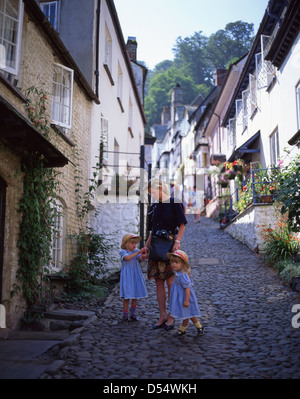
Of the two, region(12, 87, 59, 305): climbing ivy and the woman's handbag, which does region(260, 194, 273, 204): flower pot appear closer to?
the woman's handbag

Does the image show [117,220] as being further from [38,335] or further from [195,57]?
[195,57]

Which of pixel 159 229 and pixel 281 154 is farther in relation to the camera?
pixel 281 154

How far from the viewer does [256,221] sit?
12.5 metres

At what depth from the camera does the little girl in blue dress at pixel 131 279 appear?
619 centimetres

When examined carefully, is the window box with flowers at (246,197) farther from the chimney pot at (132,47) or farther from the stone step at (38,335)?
the chimney pot at (132,47)

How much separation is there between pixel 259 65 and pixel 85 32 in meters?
6.56

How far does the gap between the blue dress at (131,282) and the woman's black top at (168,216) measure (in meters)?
0.66

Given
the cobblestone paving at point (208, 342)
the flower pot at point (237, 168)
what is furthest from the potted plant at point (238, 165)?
the cobblestone paving at point (208, 342)

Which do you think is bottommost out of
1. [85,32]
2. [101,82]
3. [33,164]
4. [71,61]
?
[33,164]

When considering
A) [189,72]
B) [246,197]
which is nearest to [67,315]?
[246,197]

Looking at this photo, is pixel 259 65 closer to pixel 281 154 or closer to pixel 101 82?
pixel 281 154

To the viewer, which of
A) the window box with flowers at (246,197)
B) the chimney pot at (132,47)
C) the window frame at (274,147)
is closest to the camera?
the window box with flowers at (246,197)
